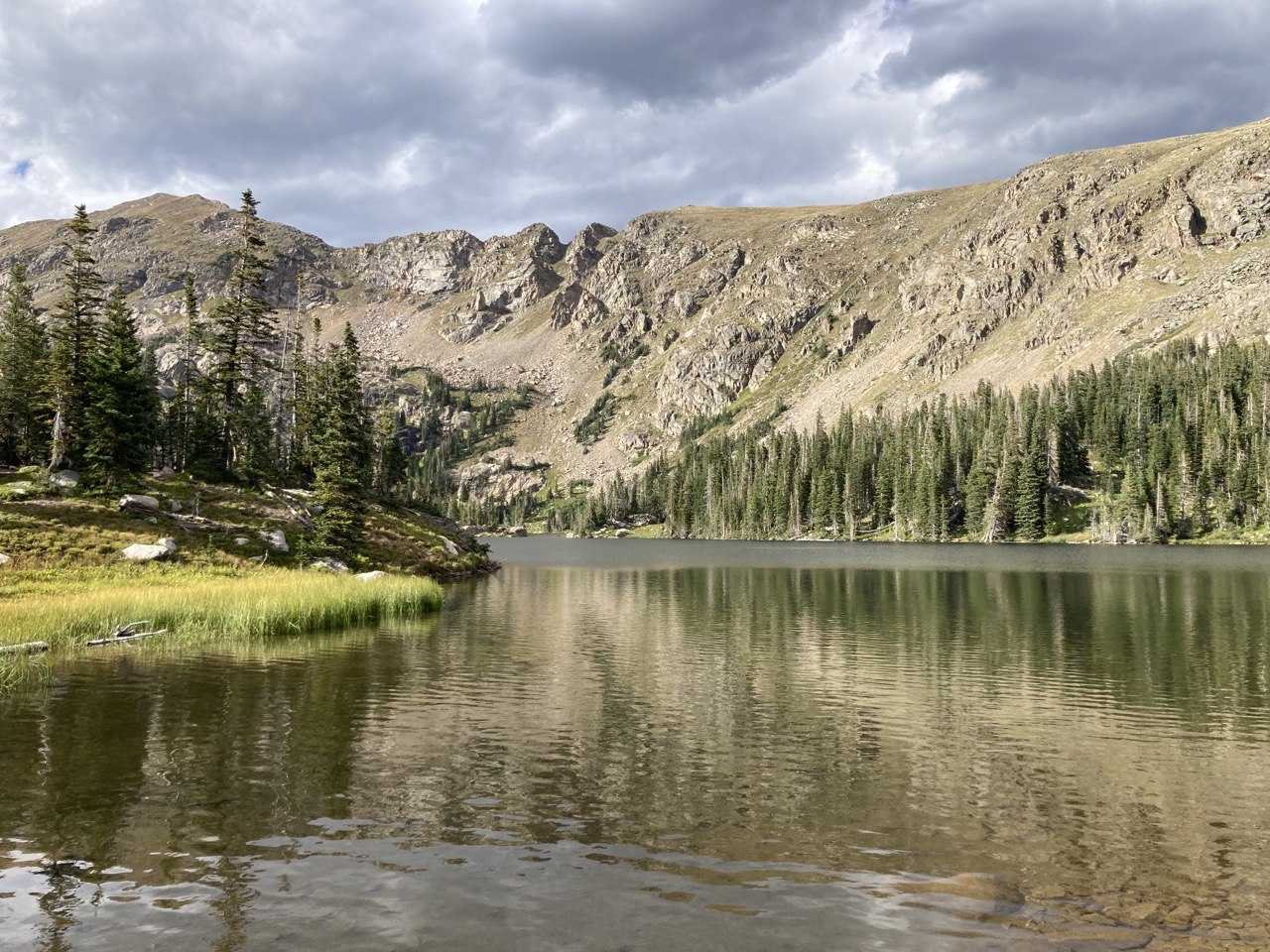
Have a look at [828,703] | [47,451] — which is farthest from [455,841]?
[47,451]

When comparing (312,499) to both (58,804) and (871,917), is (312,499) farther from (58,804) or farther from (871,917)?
(871,917)

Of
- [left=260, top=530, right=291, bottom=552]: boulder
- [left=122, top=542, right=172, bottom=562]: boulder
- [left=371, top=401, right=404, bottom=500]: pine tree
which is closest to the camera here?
[left=122, top=542, right=172, bottom=562]: boulder

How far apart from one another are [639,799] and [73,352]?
65002mm

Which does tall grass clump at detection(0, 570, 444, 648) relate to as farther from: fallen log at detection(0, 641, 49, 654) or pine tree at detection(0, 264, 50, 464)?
pine tree at detection(0, 264, 50, 464)

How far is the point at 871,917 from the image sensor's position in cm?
1023

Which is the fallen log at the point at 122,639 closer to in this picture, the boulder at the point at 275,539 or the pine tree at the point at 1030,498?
the boulder at the point at 275,539

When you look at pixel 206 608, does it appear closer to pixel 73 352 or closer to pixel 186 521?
pixel 186 521

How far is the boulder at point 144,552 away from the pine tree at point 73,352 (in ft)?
43.4

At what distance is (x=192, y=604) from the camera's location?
119 feet

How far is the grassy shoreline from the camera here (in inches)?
1238

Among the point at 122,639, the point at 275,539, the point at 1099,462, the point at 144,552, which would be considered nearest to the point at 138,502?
the point at 144,552

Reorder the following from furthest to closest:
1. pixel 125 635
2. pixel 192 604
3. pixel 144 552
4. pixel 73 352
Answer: pixel 73 352
pixel 144 552
pixel 192 604
pixel 125 635

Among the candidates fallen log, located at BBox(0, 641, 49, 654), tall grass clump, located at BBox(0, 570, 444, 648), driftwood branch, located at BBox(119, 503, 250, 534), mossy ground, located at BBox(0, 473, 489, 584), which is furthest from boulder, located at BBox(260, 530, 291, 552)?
fallen log, located at BBox(0, 641, 49, 654)

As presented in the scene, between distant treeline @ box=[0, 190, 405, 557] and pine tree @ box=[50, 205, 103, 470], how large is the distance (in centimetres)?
11
